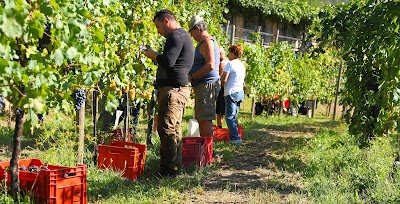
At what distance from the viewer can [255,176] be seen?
4648 millimetres

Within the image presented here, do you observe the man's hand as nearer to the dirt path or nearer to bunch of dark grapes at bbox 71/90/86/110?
bunch of dark grapes at bbox 71/90/86/110

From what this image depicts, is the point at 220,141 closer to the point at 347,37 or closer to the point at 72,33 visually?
the point at 347,37

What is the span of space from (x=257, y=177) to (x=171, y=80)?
4.25 ft

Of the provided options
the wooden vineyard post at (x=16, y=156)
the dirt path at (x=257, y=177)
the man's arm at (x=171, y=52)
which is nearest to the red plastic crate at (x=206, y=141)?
the dirt path at (x=257, y=177)

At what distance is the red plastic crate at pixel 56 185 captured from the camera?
3.01 metres

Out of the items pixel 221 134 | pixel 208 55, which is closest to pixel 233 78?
pixel 221 134

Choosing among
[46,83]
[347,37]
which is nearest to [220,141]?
[347,37]

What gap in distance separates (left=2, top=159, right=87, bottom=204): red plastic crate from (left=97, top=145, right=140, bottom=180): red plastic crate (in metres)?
0.91

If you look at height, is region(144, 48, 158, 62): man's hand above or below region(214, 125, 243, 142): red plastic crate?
above

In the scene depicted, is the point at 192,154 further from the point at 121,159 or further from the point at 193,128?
the point at 193,128

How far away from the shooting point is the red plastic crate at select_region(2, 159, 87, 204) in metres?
3.01

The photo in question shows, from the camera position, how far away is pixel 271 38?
20.8 meters

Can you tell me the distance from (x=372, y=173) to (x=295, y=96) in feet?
29.3

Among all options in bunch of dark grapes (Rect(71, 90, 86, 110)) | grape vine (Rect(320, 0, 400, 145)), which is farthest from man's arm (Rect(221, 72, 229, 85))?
bunch of dark grapes (Rect(71, 90, 86, 110))
